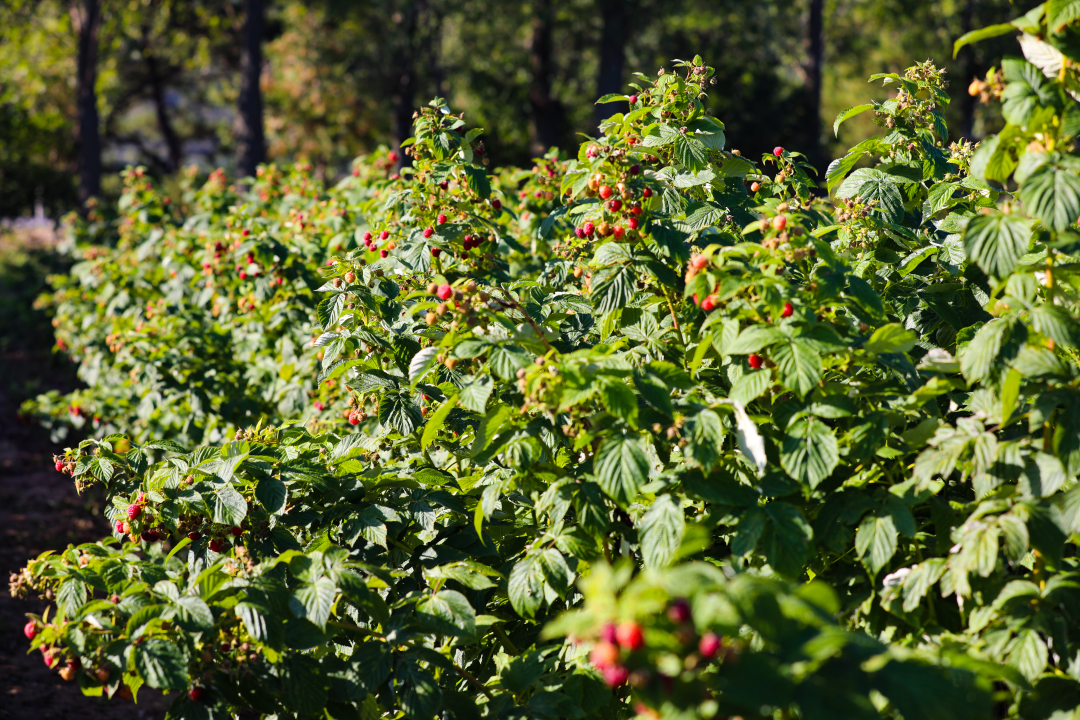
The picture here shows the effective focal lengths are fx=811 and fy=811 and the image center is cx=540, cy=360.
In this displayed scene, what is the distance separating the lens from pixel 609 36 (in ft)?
58.5

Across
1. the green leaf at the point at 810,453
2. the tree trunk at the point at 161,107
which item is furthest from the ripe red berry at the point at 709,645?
the tree trunk at the point at 161,107

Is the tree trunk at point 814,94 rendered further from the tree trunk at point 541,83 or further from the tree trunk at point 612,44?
the tree trunk at point 541,83

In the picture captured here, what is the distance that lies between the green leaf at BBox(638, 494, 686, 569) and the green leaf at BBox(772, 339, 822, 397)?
394 millimetres

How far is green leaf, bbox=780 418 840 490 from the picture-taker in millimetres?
1870

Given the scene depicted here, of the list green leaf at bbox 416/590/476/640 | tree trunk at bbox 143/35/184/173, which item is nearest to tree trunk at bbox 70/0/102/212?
tree trunk at bbox 143/35/184/173

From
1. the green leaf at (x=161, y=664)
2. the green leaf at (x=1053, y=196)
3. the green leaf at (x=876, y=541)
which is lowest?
the green leaf at (x=161, y=664)

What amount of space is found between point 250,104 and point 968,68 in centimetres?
1964

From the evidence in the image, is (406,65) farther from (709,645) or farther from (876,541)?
(709,645)

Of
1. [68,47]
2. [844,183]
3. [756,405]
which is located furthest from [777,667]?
[68,47]

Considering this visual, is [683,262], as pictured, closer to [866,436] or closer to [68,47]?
[866,436]

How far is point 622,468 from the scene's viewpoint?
6.20 feet

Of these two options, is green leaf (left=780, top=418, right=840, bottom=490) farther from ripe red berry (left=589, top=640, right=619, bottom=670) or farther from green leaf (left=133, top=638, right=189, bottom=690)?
green leaf (left=133, top=638, right=189, bottom=690)


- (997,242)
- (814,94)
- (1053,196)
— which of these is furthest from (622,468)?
(814,94)

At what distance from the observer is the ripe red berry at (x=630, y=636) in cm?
116
